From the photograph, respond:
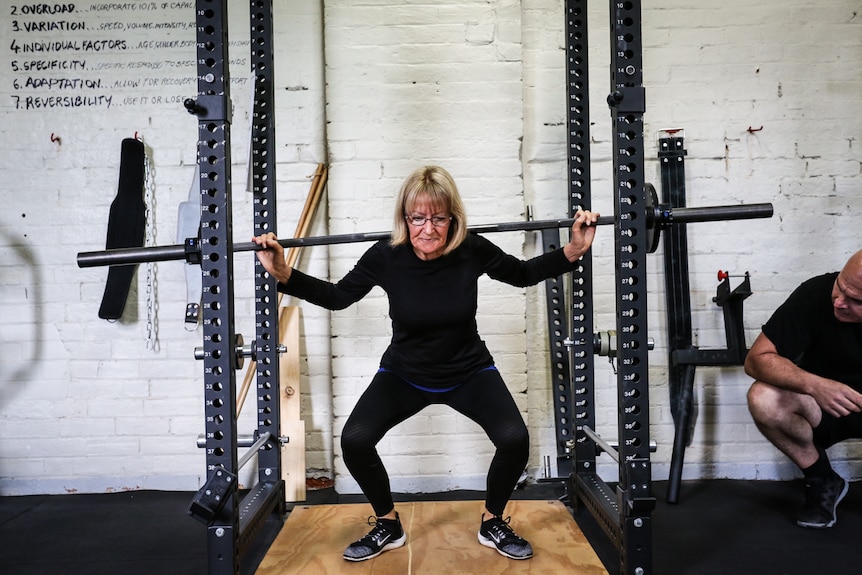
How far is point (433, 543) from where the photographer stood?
84.8 inches

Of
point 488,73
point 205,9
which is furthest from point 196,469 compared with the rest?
point 488,73

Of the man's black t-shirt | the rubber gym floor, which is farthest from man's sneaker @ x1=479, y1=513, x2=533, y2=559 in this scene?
the man's black t-shirt

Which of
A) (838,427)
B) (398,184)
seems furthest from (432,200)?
(838,427)

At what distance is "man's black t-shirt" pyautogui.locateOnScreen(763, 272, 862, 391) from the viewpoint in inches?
95.0

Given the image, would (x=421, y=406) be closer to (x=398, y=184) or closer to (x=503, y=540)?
(x=503, y=540)

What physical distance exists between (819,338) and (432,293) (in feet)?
5.22

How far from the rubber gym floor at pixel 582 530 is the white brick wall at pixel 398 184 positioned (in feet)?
0.48

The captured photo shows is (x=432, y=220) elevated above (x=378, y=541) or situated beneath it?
elevated above

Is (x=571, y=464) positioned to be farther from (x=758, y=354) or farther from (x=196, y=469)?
(x=196, y=469)

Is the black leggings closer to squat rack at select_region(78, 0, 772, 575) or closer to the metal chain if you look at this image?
squat rack at select_region(78, 0, 772, 575)

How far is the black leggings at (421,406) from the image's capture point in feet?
6.68

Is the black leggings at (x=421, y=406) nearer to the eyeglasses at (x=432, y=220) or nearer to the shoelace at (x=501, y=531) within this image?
the shoelace at (x=501, y=531)

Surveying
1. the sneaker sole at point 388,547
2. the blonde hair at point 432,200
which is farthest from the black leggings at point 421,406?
the blonde hair at point 432,200

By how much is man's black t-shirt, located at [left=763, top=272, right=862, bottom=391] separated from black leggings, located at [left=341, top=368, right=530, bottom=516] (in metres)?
→ 1.21
